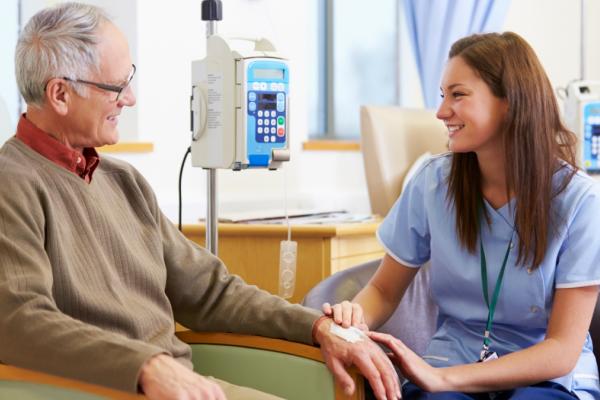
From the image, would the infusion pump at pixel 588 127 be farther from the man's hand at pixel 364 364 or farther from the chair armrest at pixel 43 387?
the chair armrest at pixel 43 387

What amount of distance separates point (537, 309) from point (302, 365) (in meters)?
0.51

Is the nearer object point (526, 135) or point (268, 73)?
point (526, 135)

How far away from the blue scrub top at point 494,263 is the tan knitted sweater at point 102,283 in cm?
35

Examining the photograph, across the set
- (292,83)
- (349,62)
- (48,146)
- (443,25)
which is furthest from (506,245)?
(349,62)

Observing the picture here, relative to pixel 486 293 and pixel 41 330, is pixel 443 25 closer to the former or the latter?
pixel 486 293

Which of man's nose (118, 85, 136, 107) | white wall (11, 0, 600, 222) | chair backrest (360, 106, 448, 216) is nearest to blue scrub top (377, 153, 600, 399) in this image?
man's nose (118, 85, 136, 107)

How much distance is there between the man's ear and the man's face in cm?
1

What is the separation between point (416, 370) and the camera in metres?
2.01

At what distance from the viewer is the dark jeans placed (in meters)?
2.00

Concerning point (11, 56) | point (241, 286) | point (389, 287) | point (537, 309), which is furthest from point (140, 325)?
point (11, 56)

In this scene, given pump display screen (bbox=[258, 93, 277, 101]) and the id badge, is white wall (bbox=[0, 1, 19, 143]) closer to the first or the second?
pump display screen (bbox=[258, 93, 277, 101])

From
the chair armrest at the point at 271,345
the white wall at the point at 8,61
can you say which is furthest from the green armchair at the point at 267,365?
the white wall at the point at 8,61

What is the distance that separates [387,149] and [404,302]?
1.47 meters

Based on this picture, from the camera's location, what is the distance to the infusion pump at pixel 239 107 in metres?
2.56
